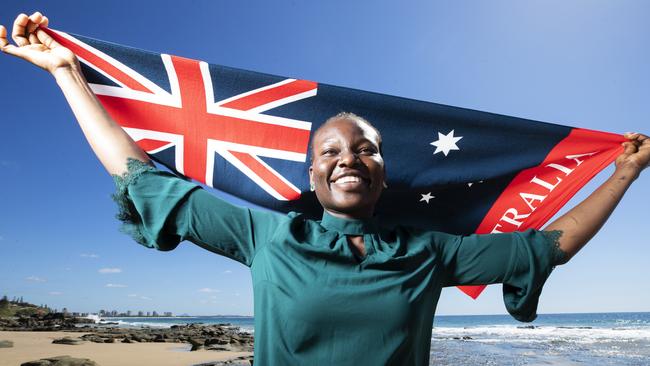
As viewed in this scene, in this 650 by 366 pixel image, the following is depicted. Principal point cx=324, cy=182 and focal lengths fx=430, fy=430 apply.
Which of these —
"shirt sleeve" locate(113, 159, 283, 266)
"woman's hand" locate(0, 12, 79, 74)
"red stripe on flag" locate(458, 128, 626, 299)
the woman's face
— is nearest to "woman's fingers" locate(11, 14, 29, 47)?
"woman's hand" locate(0, 12, 79, 74)

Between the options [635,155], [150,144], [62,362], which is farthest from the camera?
[62,362]

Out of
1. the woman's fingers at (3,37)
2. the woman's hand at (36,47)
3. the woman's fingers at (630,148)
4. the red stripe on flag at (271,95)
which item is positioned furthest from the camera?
the red stripe on flag at (271,95)

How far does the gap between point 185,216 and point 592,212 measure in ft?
4.98

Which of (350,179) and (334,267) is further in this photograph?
(350,179)

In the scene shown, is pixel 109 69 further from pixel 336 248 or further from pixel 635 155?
pixel 635 155

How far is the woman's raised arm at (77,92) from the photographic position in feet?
4.76

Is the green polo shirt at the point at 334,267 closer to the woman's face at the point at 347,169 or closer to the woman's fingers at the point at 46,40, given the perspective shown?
the woman's face at the point at 347,169

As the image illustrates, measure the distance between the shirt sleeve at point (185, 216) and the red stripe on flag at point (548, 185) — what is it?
5.55 feet

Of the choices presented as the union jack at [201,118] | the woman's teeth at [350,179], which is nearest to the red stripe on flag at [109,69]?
the union jack at [201,118]

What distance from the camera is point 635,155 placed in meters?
2.11

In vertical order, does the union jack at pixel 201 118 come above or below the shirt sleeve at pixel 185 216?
above

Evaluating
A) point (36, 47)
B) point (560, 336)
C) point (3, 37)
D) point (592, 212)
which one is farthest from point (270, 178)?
point (560, 336)

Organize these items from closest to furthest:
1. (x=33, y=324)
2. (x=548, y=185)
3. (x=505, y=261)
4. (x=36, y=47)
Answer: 1. (x=505, y=261)
2. (x=36, y=47)
3. (x=548, y=185)
4. (x=33, y=324)

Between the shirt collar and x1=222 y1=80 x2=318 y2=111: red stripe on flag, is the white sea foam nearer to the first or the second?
x1=222 y1=80 x2=318 y2=111: red stripe on flag
